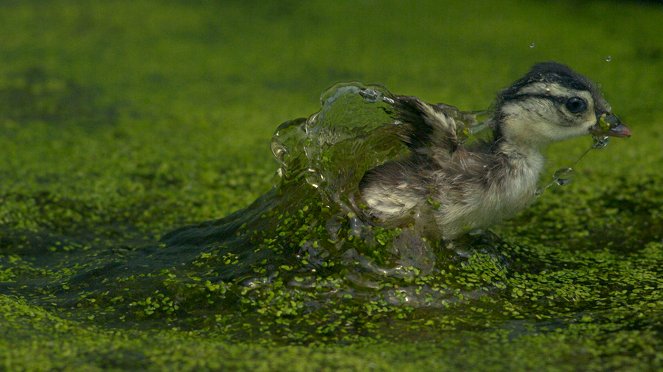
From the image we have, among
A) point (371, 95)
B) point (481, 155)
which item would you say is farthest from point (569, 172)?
point (371, 95)

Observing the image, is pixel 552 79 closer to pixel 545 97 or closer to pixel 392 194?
pixel 545 97

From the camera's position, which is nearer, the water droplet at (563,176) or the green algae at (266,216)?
the green algae at (266,216)

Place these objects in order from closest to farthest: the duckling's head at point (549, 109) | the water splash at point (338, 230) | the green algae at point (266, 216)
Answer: the green algae at point (266, 216), the water splash at point (338, 230), the duckling's head at point (549, 109)

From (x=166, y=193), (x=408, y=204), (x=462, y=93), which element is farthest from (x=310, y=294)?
(x=462, y=93)

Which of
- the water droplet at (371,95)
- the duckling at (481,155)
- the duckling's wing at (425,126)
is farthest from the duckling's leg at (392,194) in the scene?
the water droplet at (371,95)

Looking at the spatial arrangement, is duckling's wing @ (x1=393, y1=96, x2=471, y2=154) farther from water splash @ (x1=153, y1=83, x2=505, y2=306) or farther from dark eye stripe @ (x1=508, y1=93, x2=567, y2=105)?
dark eye stripe @ (x1=508, y1=93, x2=567, y2=105)

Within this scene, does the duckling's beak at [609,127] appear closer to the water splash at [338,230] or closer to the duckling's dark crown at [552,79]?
the duckling's dark crown at [552,79]

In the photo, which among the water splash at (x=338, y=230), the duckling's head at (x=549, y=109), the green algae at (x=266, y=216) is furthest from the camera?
the duckling's head at (x=549, y=109)
